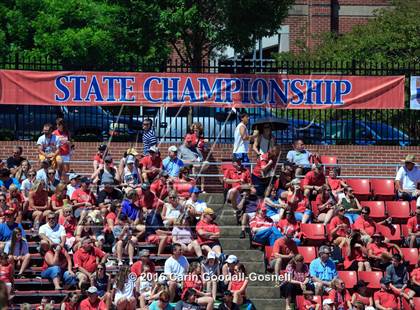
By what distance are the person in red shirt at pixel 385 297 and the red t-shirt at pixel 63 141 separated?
6.81m

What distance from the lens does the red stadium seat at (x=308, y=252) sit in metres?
19.9

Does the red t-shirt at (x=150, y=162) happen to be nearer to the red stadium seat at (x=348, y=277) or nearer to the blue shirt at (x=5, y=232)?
the blue shirt at (x=5, y=232)

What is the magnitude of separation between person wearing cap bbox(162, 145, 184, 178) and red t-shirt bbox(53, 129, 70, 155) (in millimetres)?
2015

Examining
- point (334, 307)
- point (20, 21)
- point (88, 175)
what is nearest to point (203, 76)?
point (88, 175)

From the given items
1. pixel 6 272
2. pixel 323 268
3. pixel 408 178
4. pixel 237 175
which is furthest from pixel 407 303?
pixel 6 272

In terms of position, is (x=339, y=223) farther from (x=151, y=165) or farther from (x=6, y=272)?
(x=6, y=272)

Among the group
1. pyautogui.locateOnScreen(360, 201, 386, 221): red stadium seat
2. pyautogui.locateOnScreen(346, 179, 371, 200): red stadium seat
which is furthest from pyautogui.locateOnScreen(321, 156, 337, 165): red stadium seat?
pyautogui.locateOnScreen(360, 201, 386, 221): red stadium seat

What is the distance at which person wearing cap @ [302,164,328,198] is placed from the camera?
21.5 metres

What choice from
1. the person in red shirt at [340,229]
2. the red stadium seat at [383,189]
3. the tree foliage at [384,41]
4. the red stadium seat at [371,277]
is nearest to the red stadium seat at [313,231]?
the person in red shirt at [340,229]

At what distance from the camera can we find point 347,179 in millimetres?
23047

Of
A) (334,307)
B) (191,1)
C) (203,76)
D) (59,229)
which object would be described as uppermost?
(191,1)

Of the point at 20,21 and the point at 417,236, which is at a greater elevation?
the point at 20,21

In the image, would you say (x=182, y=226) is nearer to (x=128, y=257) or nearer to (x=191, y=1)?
(x=128, y=257)

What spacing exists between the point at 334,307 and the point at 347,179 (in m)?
5.18
